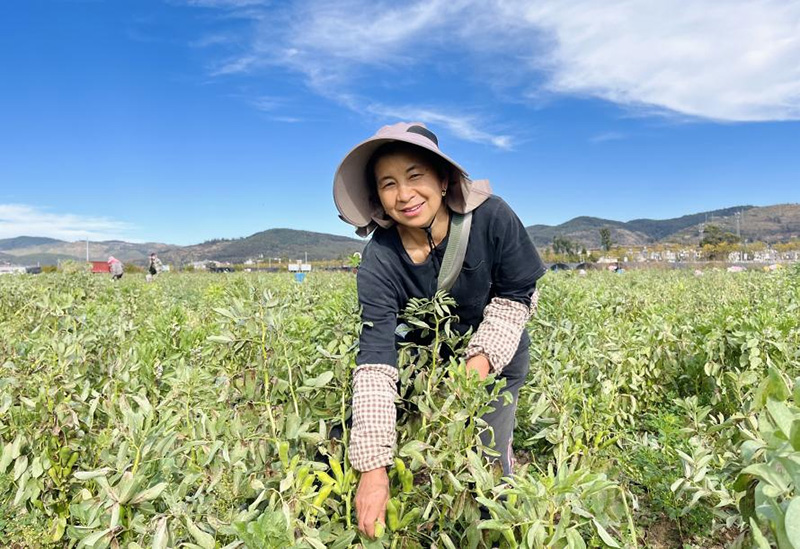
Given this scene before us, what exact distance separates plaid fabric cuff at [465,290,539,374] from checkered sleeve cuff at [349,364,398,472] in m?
0.34

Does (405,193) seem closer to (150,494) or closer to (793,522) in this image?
(150,494)

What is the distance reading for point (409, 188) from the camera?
5.51 feet

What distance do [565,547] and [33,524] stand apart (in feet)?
5.23

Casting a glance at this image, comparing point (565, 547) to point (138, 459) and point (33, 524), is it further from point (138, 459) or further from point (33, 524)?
point (33, 524)

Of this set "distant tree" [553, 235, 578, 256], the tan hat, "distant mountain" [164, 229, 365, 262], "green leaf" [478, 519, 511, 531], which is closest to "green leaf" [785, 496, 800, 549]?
"green leaf" [478, 519, 511, 531]

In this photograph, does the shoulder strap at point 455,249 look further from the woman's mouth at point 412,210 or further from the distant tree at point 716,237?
the distant tree at point 716,237

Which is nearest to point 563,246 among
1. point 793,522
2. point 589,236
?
point 589,236

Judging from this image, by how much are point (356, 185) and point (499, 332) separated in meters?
0.73

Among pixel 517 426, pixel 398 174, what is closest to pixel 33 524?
pixel 398 174

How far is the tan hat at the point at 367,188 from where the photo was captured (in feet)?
5.60

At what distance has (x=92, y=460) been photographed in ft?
5.59

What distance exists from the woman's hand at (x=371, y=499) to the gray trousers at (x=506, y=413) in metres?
A: 0.66

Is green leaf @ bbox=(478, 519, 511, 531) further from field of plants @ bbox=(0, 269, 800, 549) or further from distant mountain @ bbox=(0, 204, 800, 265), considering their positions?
distant mountain @ bbox=(0, 204, 800, 265)

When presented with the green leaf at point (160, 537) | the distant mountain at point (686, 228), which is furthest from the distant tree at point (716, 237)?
the green leaf at point (160, 537)
